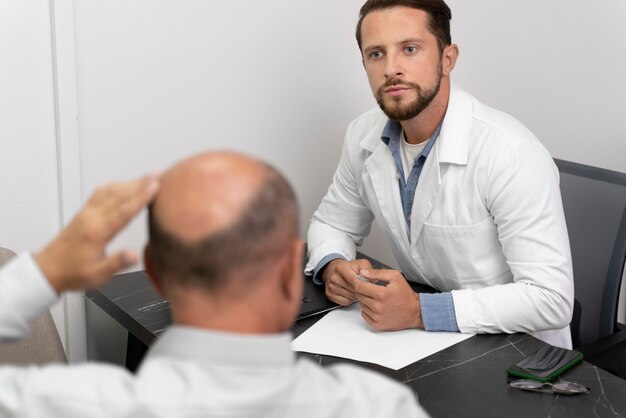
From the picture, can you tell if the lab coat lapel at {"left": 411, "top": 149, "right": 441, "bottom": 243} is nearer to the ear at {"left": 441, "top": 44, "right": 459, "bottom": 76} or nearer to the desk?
the ear at {"left": 441, "top": 44, "right": 459, "bottom": 76}

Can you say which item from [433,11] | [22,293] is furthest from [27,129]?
A: [22,293]

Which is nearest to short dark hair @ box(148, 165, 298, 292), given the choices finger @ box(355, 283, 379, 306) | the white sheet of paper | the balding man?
the balding man

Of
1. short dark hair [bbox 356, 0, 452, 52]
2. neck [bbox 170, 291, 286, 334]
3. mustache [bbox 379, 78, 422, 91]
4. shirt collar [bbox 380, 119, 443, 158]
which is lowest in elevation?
shirt collar [bbox 380, 119, 443, 158]

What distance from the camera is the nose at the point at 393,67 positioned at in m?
2.09

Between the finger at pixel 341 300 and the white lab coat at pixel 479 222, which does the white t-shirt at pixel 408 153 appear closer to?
the white lab coat at pixel 479 222

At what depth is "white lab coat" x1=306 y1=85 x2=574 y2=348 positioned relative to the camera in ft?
6.07

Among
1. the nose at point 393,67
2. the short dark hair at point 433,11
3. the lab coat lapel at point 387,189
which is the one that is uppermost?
the short dark hair at point 433,11

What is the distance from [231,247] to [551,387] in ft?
2.85

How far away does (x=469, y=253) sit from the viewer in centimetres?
202

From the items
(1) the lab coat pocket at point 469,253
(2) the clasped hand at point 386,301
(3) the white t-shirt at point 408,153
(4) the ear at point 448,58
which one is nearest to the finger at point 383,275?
(2) the clasped hand at point 386,301

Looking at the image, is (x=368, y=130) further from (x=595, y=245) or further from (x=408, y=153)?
(x=595, y=245)

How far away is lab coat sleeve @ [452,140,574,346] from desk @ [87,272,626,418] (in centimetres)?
5

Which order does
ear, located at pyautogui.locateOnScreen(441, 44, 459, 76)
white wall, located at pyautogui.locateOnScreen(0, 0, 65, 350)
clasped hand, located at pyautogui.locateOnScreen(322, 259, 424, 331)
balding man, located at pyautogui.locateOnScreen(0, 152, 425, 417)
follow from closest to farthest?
balding man, located at pyautogui.locateOnScreen(0, 152, 425, 417) < clasped hand, located at pyautogui.locateOnScreen(322, 259, 424, 331) < white wall, located at pyautogui.locateOnScreen(0, 0, 65, 350) < ear, located at pyautogui.locateOnScreen(441, 44, 459, 76)

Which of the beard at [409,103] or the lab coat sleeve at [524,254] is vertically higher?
the beard at [409,103]
